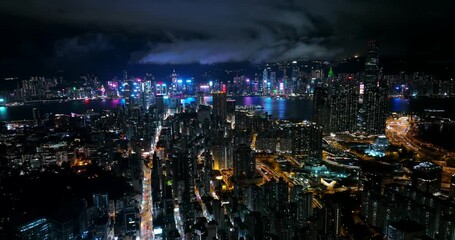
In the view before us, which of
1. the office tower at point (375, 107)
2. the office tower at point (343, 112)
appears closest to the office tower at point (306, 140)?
the office tower at point (343, 112)

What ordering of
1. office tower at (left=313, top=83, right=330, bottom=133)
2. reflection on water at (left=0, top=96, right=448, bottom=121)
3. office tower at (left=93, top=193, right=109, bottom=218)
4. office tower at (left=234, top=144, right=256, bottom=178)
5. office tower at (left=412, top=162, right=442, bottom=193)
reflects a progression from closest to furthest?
office tower at (left=93, top=193, right=109, bottom=218), office tower at (left=412, top=162, right=442, bottom=193), office tower at (left=234, top=144, right=256, bottom=178), office tower at (left=313, top=83, right=330, bottom=133), reflection on water at (left=0, top=96, right=448, bottom=121)

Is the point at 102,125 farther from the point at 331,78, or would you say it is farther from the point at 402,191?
the point at 331,78

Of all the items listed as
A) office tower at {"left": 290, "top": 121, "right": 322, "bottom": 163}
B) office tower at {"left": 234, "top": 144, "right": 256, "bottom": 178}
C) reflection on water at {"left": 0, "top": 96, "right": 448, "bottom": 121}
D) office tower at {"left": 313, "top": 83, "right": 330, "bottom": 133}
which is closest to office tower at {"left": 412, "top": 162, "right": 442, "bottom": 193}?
office tower at {"left": 290, "top": 121, "right": 322, "bottom": 163}

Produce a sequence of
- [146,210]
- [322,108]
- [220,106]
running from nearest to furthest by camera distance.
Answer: [146,210] → [322,108] → [220,106]

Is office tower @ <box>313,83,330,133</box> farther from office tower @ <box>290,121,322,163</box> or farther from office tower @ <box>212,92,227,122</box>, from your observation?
office tower @ <box>212,92,227,122</box>

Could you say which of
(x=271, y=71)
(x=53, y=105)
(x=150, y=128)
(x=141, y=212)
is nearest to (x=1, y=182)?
(x=141, y=212)

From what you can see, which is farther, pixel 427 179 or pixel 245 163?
pixel 245 163

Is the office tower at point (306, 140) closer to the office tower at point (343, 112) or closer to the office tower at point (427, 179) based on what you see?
the office tower at point (427, 179)

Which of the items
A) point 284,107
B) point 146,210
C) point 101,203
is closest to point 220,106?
point 284,107

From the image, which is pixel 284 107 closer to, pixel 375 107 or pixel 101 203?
pixel 375 107
